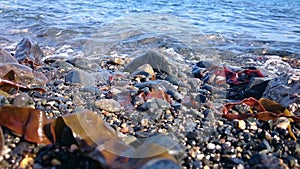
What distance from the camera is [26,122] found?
1.81 meters

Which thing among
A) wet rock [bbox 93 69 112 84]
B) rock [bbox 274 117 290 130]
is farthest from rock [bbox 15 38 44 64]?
rock [bbox 274 117 290 130]

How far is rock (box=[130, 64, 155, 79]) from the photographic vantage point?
12.3 ft

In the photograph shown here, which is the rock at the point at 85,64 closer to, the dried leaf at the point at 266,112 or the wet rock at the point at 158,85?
the wet rock at the point at 158,85

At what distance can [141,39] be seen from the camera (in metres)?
6.42

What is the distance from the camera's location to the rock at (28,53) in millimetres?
4484

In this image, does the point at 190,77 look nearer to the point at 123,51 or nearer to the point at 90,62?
the point at 90,62

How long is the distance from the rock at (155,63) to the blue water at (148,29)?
4.83 ft

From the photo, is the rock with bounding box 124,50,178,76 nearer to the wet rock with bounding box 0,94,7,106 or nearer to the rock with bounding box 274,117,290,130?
the rock with bounding box 274,117,290,130

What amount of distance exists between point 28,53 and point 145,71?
190 centimetres

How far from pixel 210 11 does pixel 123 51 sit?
19.7ft

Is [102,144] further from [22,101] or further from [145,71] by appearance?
[145,71]

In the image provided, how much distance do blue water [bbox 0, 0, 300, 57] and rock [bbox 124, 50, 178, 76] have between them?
1473 millimetres

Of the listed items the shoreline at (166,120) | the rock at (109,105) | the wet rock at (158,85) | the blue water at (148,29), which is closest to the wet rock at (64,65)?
the shoreline at (166,120)

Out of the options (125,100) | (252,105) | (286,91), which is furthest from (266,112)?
(125,100)
